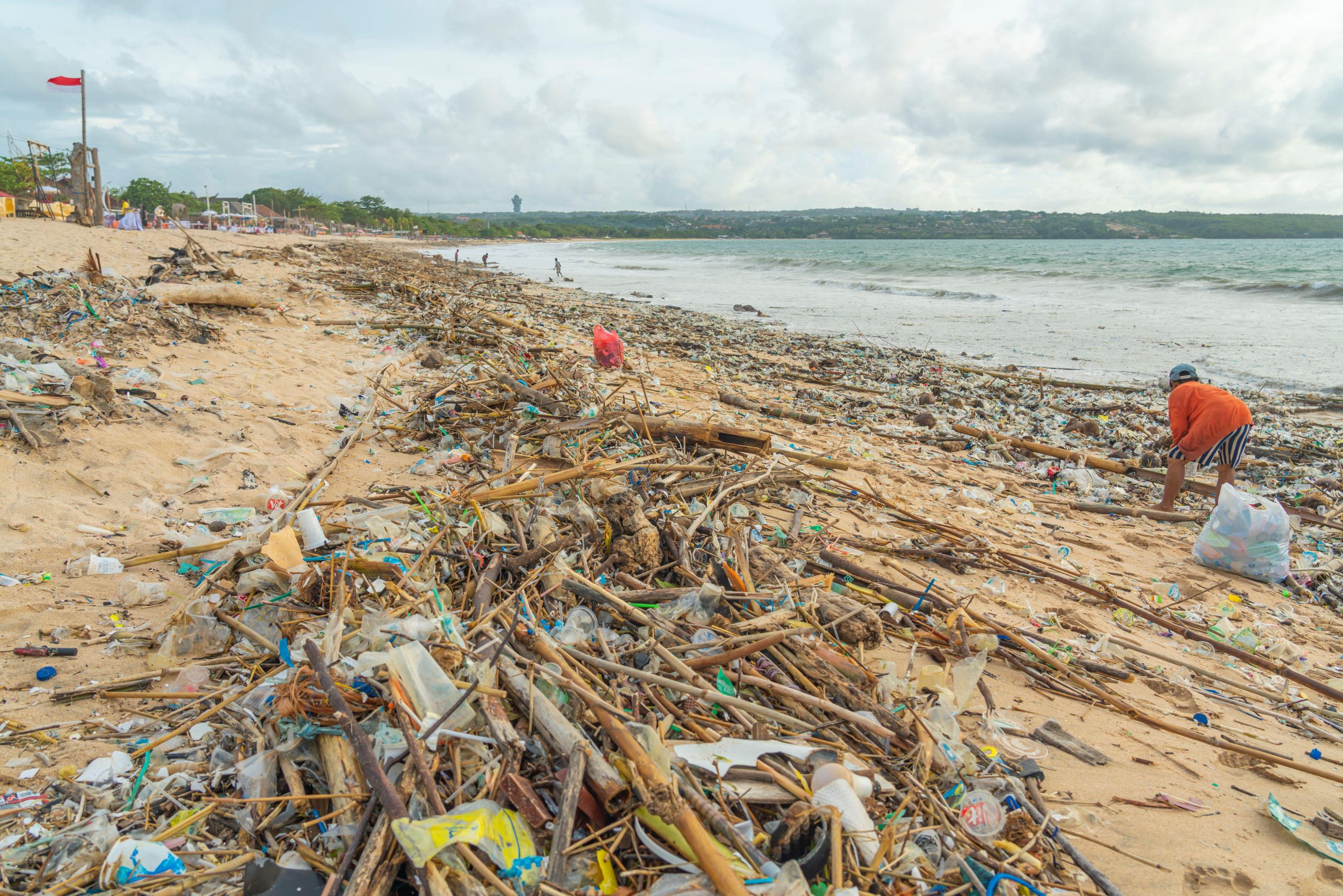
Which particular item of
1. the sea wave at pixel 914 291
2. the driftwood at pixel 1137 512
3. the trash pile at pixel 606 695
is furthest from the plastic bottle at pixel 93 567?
the sea wave at pixel 914 291

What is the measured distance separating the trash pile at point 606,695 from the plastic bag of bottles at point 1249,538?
36cm

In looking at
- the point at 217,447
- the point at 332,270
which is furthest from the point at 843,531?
the point at 332,270

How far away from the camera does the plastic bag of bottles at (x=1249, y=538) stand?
4227 mm

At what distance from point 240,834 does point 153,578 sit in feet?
5.73

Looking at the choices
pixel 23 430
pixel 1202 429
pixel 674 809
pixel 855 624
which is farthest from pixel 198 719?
pixel 1202 429

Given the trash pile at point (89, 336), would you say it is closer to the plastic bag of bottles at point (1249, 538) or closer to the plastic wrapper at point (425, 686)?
the plastic wrapper at point (425, 686)

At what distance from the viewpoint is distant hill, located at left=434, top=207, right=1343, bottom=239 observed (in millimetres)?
74375

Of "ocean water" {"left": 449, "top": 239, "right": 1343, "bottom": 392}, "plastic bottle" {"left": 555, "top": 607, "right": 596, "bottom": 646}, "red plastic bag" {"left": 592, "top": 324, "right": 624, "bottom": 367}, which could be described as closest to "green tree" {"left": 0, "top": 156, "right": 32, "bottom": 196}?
"ocean water" {"left": 449, "top": 239, "right": 1343, "bottom": 392}

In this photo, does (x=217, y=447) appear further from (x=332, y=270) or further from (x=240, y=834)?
(x=332, y=270)

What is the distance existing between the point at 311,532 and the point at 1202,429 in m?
6.20

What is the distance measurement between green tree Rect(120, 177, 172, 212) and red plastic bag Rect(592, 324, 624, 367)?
6648 cm

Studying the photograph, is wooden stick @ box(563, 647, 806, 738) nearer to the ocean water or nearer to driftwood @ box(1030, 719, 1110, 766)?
driftwood @ box(1030, 719, 1110, 766)

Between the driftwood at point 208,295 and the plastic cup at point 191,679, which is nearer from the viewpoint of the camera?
the plastic cup at point 191,679

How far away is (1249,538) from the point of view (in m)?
4.25
